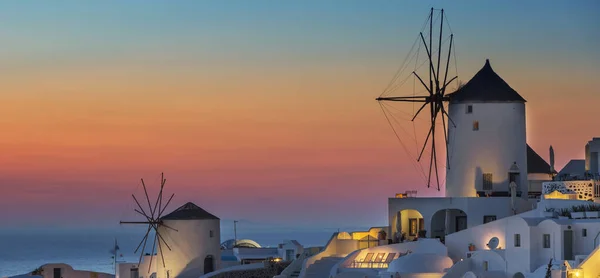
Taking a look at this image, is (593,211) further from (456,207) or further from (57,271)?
(57,271)

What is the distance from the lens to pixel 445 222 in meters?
62.3

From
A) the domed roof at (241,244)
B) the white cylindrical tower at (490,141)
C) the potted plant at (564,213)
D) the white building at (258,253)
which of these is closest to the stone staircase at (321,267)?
the white cylindrical tower at (490,141)

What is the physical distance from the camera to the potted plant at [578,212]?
2070 inches

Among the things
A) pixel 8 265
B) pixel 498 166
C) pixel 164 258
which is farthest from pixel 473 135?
pixel 8 265

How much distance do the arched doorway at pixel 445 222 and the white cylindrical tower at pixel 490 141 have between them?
2.95 ft

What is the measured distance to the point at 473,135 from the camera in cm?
6228

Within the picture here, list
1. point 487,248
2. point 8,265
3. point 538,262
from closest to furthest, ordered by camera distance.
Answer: point 538,262 → point 487,248 → point 8,265

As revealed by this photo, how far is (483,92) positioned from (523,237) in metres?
11.5

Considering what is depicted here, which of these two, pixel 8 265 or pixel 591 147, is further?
pixel 8 265

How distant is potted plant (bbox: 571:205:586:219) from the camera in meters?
52.6

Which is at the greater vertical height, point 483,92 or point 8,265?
point 483,92

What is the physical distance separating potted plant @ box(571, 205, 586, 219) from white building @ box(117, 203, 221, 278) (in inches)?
791

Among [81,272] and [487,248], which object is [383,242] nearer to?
[487,248]

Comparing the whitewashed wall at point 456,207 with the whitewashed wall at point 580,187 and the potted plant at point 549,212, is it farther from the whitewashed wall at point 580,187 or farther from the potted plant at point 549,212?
the potted plant at point 549,212
